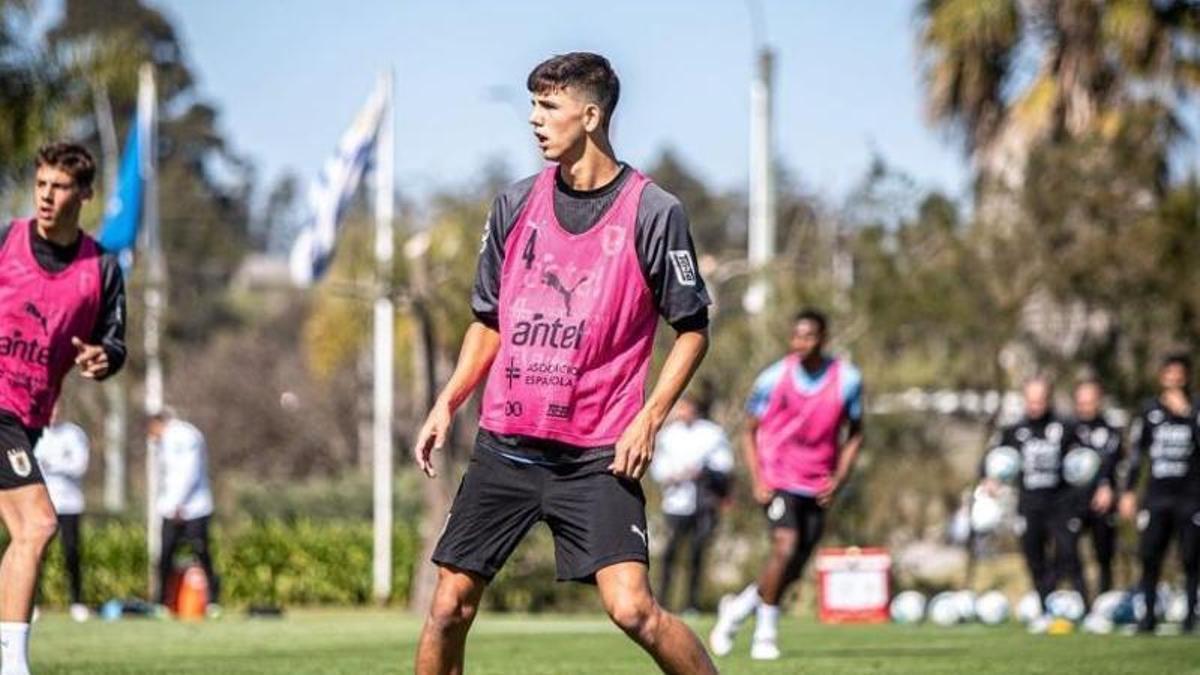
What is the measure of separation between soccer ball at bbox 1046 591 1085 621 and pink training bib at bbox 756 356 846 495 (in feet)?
19.3

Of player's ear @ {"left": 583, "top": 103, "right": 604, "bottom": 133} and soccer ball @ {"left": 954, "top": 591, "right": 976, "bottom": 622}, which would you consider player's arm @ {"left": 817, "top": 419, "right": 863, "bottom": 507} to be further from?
player's ear @ {"left": 583, "top": 103, "right": 604, "bottom": 133}

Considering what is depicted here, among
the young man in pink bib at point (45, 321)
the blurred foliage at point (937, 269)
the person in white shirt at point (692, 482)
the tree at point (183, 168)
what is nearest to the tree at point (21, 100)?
the blurred foliage at point (937, 269)

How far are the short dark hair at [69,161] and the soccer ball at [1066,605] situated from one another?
12770 mm

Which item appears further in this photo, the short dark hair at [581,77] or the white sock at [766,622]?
the white sock at [766,622]

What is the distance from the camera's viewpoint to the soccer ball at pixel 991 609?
23453 mm

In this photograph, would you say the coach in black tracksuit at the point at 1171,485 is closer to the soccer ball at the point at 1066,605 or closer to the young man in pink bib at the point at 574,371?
the soccer ball at the point at 1066,605

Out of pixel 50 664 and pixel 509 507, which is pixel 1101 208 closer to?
pixel 50 664

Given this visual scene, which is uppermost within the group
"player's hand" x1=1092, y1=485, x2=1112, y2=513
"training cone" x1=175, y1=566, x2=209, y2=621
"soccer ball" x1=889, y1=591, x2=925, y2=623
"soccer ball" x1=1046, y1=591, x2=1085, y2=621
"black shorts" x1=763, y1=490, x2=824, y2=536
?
"black shorts" x1=763, y1=490, x2=824, y2=536

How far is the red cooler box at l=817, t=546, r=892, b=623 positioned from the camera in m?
23.1

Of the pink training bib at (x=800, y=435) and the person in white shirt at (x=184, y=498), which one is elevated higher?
the pink training bib at (x=800, y=435)

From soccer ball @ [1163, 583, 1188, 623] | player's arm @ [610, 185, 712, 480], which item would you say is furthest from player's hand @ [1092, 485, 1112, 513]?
player's arm @ [610, 185, 712, 480]

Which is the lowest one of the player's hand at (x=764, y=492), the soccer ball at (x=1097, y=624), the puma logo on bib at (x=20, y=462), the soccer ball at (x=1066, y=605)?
the soccer ball at (x=1097, y=624)

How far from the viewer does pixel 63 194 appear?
35.7 feet

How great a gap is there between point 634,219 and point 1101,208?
77.7 feet
